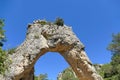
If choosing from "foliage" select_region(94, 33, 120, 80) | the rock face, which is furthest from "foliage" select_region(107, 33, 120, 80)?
the rock face

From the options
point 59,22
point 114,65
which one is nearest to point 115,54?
point 114,65

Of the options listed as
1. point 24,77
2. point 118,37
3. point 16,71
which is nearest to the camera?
point 16,71

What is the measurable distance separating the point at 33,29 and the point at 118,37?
34.2 m

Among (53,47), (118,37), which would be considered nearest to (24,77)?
(53,47)

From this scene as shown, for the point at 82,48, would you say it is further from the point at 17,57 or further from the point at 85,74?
the point at 17,57

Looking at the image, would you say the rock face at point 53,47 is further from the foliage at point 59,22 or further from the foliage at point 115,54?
the foliage at point 115,54

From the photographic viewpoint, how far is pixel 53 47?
29.3 meters

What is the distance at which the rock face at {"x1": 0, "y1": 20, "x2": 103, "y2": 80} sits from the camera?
28500mm

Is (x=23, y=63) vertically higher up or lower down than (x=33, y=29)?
lower down

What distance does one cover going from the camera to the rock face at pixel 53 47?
2850 centimetres

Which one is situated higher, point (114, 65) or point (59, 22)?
point (114, 65)

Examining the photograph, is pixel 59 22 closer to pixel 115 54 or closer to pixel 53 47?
pixel 53 47

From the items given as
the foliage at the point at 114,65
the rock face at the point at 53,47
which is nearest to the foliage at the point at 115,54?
the foliage at the point at 114,65

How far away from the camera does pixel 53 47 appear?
1153 inches
